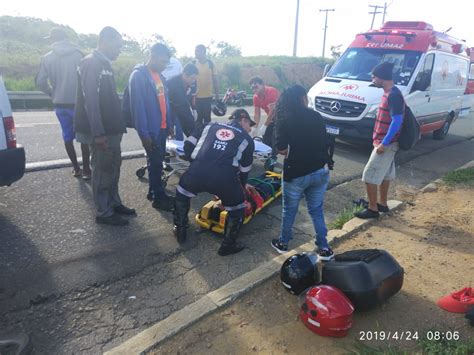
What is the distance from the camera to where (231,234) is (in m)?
3.77

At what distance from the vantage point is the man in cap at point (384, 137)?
4.23 metres

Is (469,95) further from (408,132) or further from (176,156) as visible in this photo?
(176,156)

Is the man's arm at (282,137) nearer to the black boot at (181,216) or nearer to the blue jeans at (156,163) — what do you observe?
A: the black boot at (181,216)

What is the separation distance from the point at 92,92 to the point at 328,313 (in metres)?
2.94

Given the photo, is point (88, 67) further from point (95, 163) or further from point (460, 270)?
Answer: point (460, 270)

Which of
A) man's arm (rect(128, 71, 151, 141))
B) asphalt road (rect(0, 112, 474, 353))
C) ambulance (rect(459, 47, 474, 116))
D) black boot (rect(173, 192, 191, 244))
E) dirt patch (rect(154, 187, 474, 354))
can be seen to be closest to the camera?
dirt patch (rect(154, 187, 474, 354))


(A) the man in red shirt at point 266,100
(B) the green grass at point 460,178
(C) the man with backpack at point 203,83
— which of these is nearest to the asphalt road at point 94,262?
(A) the man in red shirt at point 266,100

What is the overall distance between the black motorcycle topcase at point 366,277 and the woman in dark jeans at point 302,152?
2.17ft

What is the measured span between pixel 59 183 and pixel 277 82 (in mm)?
25889

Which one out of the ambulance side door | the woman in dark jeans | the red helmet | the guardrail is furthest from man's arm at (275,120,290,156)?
the guardrail

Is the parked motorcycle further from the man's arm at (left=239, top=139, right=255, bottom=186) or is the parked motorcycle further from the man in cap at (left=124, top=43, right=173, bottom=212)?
the man's arm at (left=239, top=139, right=255, bottom=186)

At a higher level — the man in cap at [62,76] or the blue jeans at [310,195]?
the man in cap at [62,76]

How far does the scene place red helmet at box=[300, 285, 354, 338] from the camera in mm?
2592

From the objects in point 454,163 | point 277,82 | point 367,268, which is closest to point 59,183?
point 367,268
